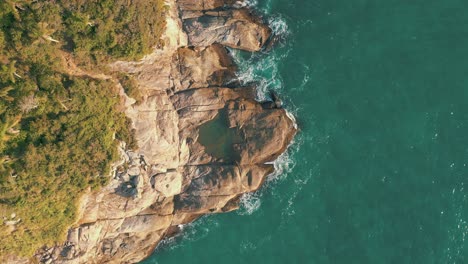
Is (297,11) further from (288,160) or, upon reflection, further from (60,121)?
(60,121)

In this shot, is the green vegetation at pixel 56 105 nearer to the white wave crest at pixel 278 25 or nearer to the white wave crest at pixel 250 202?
the white wave crest at pixel 278 25

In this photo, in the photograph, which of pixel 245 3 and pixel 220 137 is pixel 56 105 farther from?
pixel 245 3

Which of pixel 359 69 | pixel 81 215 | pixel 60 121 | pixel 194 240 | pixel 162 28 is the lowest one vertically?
pixel 194 240

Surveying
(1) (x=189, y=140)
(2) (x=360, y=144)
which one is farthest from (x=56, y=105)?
(2) (x=360, y=144)

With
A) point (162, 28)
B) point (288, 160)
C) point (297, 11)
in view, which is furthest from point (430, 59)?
point (162, 28)

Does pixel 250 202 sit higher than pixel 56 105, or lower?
lower

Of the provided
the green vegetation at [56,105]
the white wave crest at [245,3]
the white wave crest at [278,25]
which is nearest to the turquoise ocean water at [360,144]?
the white wave crest at [278,25]

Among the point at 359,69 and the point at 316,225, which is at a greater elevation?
the point at 359,69
